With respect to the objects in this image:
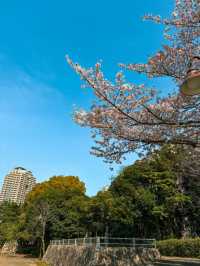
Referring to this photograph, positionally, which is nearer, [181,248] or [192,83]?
[192,83]

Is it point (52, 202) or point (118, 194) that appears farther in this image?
point (52, 202)

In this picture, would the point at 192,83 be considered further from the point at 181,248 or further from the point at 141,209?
the point at 141,209

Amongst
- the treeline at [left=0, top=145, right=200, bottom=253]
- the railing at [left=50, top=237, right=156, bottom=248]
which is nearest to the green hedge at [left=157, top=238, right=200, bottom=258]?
the railing at [left=50, top=237, right=156, bottom=248]

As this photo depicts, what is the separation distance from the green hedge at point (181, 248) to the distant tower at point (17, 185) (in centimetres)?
11127

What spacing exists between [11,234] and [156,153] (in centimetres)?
3405

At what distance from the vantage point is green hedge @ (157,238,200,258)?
45.0ft

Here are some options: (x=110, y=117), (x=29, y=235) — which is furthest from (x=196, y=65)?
(x=29, y=235)

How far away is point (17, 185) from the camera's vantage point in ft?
405

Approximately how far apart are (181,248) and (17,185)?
117 metres

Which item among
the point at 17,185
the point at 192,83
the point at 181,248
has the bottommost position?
the point at 181,248

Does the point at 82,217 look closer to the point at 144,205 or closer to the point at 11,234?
the point at 144,205

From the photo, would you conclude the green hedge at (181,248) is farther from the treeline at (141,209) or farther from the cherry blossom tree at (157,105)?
the cherry blossom tree at (157,105)

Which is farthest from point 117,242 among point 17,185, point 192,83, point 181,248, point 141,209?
point 17,185

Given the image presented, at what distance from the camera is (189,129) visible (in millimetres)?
7098
